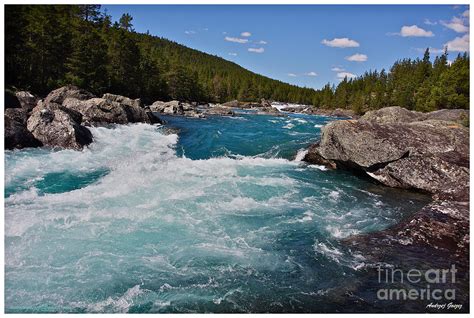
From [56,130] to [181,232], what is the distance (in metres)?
14.8

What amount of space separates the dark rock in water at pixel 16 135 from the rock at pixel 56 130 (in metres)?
0.55

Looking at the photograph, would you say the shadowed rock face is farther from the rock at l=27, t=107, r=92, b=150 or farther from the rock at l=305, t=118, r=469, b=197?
Answer: the rock at l=305, t=118, r=469, b=197

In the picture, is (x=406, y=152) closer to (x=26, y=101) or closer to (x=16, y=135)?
(x=16, y=135)

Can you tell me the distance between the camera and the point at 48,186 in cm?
1435

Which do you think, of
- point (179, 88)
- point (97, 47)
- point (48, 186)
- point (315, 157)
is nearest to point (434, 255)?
point (315, 157)

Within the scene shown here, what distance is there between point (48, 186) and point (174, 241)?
750 centimetres

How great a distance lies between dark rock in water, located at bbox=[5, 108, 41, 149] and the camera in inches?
761

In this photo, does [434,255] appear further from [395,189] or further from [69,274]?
[69,274]

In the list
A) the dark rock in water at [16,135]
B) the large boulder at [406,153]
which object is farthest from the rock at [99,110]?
the large boulder at [406,153]

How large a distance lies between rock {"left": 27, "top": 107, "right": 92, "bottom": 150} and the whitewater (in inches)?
55.4

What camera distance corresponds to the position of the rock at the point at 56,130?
20.9 metres

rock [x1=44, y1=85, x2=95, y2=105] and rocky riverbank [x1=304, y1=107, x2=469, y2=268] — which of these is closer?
rocky riverbank [x1=304, y1=107, x2=469, y2=268]
